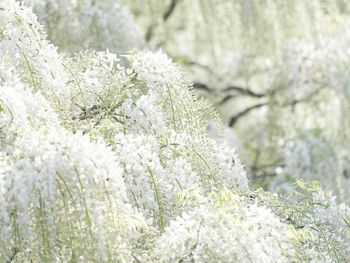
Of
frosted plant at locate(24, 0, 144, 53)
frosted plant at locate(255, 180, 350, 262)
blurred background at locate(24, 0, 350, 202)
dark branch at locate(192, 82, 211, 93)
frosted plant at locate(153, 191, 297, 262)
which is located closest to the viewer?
frosted plant at locate(153, 191, 297, 262)

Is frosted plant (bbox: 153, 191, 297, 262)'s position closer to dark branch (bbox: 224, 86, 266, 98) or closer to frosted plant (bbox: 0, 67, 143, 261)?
frosted plant (bbox: 0, 67, 143, 261)

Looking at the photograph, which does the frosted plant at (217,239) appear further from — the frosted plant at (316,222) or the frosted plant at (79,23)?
the frosted plant at (79,23)

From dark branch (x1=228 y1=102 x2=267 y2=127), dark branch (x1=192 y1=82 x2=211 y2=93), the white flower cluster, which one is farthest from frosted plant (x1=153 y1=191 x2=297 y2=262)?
dark branch (x1=192 y1=82 x2=211 y2=93)

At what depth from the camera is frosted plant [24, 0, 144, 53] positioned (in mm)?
10773

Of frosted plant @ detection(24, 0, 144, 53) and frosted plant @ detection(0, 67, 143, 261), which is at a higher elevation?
frosted plant @ detection(24, 0, 144, 53)

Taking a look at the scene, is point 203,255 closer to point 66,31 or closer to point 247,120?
point 66,31

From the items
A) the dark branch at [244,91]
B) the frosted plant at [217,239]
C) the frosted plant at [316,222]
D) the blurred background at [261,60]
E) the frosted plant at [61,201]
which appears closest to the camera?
the frosted plant at [61,201]

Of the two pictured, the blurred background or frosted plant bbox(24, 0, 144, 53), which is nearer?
frosted plant bbox(24, 0, 144, 53)

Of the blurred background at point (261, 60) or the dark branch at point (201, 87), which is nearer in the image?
the blurred background at point (261, 60)

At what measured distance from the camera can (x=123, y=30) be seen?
37.6 ft

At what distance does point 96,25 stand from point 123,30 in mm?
491

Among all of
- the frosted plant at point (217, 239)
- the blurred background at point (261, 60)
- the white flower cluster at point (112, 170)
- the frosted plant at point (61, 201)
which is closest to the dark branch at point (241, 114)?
the blurred background at point (261, 60)

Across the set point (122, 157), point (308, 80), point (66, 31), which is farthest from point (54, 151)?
point (308, 80)

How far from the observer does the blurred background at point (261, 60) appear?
11.3 m
